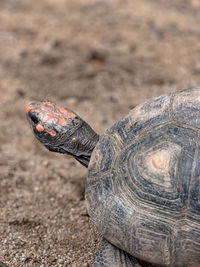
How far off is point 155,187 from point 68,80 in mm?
3886

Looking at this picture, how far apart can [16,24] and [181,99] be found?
5779mm

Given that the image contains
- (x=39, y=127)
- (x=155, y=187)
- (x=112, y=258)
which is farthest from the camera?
(x=39, y=127)

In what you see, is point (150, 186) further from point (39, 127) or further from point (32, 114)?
point (32, 114)

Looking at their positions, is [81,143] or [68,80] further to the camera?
[68,80]

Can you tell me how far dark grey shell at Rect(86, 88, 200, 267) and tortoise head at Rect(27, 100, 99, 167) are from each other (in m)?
0.44

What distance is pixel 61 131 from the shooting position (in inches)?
142

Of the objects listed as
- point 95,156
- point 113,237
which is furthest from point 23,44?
point 113,237

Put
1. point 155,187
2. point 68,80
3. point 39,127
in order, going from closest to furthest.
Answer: point 155,187 < point 39,127 < point 68,80

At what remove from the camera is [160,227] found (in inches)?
114

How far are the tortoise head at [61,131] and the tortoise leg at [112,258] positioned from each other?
0.84 metres

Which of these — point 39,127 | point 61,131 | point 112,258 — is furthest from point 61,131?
point 112,258

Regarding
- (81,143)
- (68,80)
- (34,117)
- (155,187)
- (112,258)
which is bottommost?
(112,258)

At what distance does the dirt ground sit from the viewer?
148 inches

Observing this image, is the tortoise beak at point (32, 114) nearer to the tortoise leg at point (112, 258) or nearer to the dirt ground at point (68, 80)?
the dirt ground at point (68, 80)
